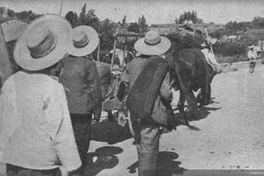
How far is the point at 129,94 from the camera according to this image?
3.17 m

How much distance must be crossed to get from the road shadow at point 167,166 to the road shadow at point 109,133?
0.86 m

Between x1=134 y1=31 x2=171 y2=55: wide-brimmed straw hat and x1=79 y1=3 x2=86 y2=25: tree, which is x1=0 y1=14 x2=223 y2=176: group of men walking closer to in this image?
x1=134 y1=31 x2=171 y2=55: wide-brimmed straw hat

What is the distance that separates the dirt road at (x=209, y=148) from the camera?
3.88 metres

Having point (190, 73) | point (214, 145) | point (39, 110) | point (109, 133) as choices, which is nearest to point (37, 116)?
point (39, 110)

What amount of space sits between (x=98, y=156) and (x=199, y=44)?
4.22 meters

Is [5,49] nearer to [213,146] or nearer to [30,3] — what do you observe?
[30,3]

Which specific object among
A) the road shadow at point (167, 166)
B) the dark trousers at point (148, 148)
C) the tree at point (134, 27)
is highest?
the tree at point (134, 27)

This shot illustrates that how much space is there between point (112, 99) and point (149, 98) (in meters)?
2.24

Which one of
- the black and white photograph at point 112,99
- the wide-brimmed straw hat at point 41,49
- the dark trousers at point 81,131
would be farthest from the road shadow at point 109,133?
the wide-brimmed straw hat at point 41,49

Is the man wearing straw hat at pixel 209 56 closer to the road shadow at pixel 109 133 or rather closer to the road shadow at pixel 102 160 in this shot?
the road shadow at pixel 109 133

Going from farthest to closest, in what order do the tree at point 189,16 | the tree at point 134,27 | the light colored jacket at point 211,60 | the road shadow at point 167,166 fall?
the light colored jacket at point 211,60
the tree at point 134,27
the tree at point 189,16
the road shadow at point 167,166

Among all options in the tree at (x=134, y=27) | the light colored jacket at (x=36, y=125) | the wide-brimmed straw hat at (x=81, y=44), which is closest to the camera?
the light colored jacket at (x=36, y=125)

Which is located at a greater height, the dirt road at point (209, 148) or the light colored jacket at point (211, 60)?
the light colored jacket at point (211, 60)

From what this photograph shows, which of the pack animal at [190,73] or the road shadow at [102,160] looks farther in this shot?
the pack animal at [190,73]
